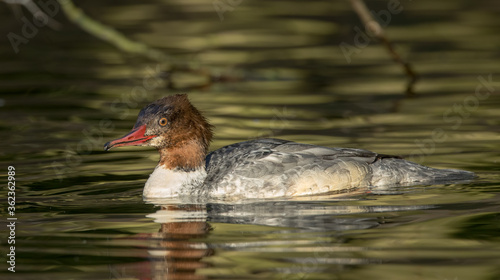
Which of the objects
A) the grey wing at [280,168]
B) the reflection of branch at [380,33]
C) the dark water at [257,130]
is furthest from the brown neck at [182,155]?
the reflection of branch at [380,33]

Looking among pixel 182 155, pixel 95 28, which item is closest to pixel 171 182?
pixel 182 155

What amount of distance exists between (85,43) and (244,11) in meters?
5.57

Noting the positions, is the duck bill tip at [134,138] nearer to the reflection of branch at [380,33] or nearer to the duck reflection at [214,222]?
the duck reflection at [214,222]

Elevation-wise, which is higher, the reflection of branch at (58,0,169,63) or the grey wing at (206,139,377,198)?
the reflection of branch at (58,0,169,63)

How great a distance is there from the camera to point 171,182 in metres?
9.92

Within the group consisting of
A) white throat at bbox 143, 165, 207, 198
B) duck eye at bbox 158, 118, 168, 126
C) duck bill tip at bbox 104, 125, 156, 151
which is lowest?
white throat at bbox 143, 165, 207, 198

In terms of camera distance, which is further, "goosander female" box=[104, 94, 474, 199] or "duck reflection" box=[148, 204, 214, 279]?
"goosander female" box=[104, 94, 474, 199]

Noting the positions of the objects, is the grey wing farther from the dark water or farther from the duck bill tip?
the duck bill tip

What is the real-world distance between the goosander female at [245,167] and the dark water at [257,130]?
0.86 feet

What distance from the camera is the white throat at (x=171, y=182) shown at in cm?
984

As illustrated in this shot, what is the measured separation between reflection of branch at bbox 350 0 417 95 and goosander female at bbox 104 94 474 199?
3.78 metres

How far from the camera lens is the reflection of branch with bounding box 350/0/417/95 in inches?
530

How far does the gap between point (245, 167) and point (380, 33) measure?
189 inches

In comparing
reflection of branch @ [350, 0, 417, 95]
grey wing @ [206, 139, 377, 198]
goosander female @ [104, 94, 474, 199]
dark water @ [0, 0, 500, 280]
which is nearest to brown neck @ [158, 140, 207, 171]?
goosander female @ [104, 94, 474, 199]
